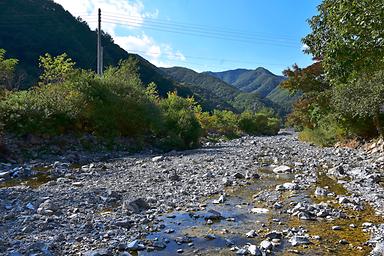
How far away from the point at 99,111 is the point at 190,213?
15.9 m

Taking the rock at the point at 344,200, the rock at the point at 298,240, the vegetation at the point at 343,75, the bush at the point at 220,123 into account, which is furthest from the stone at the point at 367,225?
the bush at the point at 220,123

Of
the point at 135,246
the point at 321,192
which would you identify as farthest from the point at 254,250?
the point at 321,192

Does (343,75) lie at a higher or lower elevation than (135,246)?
higher

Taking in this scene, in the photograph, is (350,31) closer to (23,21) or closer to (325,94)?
(325,94)

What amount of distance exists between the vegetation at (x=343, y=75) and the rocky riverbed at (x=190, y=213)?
12.0 ft

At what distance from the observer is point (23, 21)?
75.9 meters

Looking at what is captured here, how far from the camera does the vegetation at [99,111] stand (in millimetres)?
20359

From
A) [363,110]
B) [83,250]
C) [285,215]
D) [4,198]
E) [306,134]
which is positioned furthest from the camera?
[306,134]

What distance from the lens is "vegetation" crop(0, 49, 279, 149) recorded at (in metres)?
20.4

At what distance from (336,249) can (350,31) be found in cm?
486

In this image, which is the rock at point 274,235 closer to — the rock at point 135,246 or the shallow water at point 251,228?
the shallow water at point 251,228

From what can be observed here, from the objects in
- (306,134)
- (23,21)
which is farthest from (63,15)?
(306,134)

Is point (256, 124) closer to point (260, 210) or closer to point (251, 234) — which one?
point (260, 210)

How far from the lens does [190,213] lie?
8.89m
